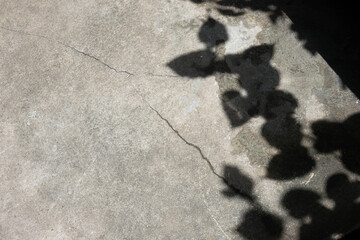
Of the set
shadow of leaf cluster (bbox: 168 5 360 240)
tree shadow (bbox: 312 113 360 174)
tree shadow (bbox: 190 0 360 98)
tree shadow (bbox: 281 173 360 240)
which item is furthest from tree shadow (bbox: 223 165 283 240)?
tree shadow (bbox: 190 0 360 98)

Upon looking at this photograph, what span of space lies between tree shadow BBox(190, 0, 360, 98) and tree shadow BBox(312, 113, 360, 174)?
37 centimetres

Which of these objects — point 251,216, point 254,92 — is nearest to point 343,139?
point 254,92

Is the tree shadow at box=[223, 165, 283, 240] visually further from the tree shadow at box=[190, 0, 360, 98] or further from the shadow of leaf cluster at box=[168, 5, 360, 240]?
the tree shadow at box=[190, 0, 360, 98]

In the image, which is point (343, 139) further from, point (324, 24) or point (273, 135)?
point (324, 24)

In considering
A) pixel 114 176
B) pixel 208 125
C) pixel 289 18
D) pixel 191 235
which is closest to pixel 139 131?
pixel 114 176

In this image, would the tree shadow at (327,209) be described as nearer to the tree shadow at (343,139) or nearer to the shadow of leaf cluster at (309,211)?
the shadow of leaf cluster at (309,211)

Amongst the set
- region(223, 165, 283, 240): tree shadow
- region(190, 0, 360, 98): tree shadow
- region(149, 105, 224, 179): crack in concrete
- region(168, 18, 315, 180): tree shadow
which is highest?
region(190, 0, 360, 98): tree shadow

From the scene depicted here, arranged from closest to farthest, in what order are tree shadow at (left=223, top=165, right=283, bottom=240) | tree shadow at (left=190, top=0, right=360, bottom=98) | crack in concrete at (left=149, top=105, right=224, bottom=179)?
tree shadow at (left=223, top=165, right=283, bottom=240), crack in concrete at (left=149, top=105, right=224, bottom=179), tree shadow at (left=190, top=0, right=360, bottom=98)

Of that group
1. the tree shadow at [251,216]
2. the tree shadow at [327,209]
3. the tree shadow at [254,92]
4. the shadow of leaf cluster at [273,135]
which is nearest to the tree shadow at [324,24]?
the shadow of leaf cluster at [273,135]

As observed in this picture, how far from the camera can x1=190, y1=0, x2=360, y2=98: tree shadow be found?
2.71 m

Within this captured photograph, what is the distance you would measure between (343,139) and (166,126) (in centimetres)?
141

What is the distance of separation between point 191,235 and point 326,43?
199 cm

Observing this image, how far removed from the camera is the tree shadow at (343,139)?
7.99 ft

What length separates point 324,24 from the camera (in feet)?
9.24
